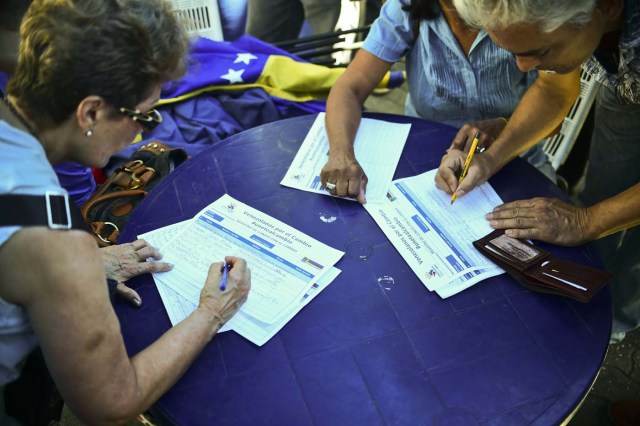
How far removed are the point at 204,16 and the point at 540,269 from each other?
7.54 feet

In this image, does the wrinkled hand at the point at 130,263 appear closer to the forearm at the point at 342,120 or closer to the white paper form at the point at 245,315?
the white paper form at the point at 245,315

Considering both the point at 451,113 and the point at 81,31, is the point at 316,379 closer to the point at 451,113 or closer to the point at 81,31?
the point at 81,31

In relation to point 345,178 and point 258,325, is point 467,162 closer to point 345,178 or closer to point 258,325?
point 345,178

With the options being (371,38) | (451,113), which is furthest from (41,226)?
(451,113)

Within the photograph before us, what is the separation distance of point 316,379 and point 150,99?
2.46 feet

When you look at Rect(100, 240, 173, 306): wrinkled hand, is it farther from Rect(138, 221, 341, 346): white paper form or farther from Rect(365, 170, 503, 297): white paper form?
Rect(365, 170, 503, 297): white paper form

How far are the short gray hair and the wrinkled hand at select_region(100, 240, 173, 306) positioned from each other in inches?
40.6

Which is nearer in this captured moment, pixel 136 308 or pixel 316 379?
pixel 316 379

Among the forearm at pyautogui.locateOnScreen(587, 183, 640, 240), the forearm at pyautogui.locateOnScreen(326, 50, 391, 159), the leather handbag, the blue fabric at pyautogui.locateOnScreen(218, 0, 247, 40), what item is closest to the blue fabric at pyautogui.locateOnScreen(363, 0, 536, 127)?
the forearm at pyautogui.locateOnScreen(326, 50, 391, 159)

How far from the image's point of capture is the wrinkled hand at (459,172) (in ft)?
5.32

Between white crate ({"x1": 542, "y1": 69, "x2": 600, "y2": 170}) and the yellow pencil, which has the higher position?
the yellow pencil

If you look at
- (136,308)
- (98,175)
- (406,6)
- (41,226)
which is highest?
(406,6)

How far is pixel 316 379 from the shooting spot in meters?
1.19

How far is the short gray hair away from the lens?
1.20m
